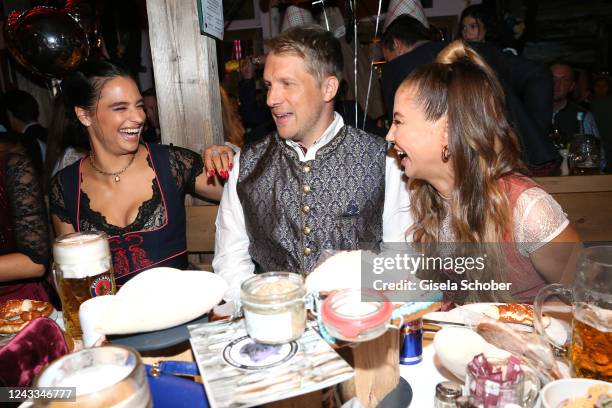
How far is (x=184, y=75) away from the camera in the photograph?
2363 millimetres

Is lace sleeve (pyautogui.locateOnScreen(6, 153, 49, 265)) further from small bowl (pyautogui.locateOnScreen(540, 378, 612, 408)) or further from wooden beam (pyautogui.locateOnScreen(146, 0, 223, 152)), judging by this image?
small bowl (pyautogui.locateOnScreen(540, 378, 612, 408))

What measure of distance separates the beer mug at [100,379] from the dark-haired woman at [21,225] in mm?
1661

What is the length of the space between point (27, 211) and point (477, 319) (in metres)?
2.02

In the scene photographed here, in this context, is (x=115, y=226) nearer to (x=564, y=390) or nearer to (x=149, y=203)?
(x=149, y=203)

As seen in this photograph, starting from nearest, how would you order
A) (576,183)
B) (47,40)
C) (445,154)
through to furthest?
(445,154) → (576,183) → (47,40)

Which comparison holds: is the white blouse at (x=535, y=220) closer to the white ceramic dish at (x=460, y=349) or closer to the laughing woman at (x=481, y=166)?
the laughing woman at (x=481, y=166)

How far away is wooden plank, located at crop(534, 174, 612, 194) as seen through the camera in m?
2.44

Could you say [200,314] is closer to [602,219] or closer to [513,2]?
[602,219]

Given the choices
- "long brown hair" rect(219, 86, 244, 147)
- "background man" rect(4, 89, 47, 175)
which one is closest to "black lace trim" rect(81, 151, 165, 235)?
"long brown hair" rect(219, 86, 244, 147)

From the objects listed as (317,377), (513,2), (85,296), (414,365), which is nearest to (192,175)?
(85,296)

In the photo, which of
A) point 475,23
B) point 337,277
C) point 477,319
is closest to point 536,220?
point 477,319

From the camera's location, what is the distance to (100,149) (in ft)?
7.54

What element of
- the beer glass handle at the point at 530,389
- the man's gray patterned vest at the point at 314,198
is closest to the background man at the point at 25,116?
the man's gray patterned vest at the point at 314,198

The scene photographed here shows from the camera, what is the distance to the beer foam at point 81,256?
1.17 m
